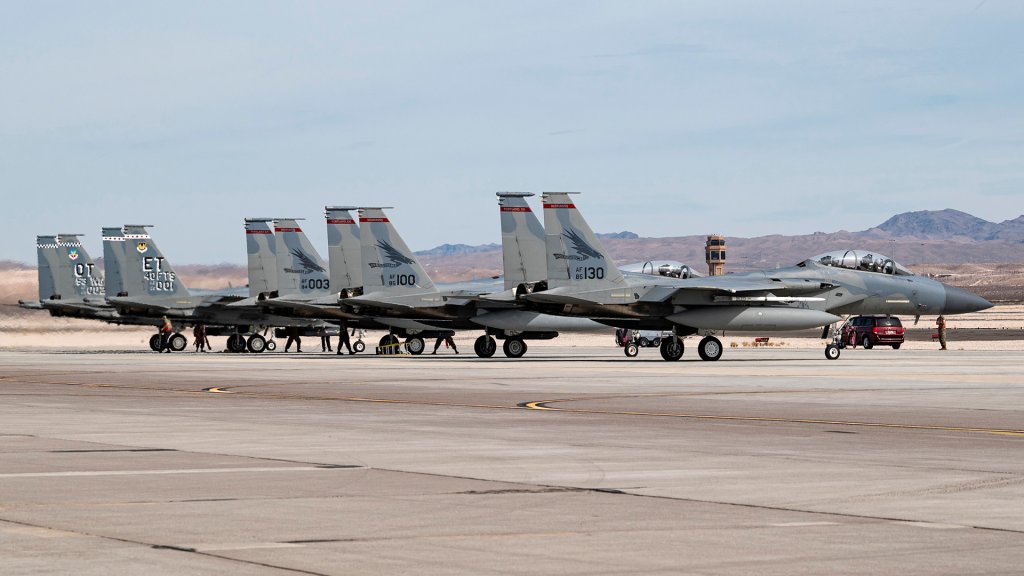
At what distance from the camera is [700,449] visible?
15.2 m

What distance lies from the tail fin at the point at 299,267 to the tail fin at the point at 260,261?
94 centimetres

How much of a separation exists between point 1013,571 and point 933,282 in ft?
148

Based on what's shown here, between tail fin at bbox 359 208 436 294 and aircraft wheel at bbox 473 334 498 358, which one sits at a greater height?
tail fin at bbox 359 208 436 294

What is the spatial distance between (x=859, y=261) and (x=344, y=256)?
2082 centimetres

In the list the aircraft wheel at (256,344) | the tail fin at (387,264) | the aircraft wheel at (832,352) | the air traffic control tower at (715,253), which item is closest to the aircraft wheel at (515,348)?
the tail fin at (387,264)

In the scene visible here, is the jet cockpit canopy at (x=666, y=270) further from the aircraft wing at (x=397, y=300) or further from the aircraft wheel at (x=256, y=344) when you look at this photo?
the aircraft wheel at (x=256, y=344)

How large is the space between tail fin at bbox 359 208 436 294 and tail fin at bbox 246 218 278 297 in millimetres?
9985

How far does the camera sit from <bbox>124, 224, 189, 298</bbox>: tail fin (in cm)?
6738

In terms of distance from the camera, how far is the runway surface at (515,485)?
27.6ft

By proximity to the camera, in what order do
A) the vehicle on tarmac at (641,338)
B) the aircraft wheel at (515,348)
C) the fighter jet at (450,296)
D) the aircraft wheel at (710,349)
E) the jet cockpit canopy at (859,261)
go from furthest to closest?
the vehicle on tarmac at (641,338)
the aircraft wheel at (515,348)
the fighter jet at (450,296)
the jet cockpit canopy at (859,261)
the aircraft wheel at (710,349)

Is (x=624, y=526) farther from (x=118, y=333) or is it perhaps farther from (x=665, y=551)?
(x=118, y=333)

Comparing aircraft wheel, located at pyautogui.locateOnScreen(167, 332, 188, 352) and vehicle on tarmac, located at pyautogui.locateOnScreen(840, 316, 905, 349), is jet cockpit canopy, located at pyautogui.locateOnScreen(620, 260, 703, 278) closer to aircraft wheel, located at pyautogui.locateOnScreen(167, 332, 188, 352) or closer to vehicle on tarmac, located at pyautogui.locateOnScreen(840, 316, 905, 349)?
vehicle on tarmac, located at pyautogui.locateOnScreen(840, 316, 905, 349)

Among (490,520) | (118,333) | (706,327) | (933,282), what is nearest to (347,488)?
(490,520)

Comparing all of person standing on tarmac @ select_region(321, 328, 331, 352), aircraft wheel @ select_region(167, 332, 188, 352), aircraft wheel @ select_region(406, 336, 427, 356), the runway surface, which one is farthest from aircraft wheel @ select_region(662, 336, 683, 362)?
aircraft wheel @ select_region(167, 332, 188, 352)
